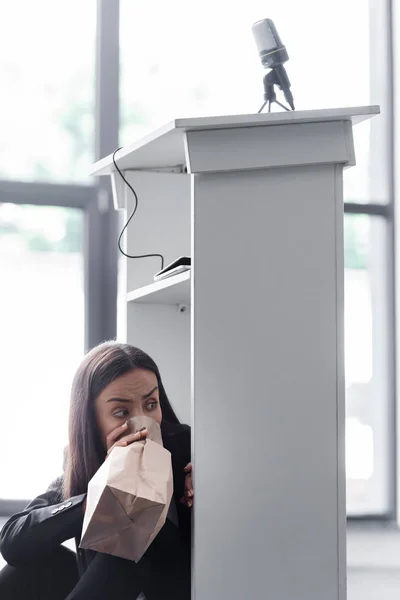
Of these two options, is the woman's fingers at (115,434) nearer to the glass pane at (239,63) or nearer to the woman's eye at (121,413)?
the woman's eye at (121,413)

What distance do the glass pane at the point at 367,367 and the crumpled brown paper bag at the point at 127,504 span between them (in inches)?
55.4

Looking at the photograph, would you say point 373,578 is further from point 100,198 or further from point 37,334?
point 100,198

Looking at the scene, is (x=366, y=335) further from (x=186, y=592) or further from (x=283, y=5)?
(x=186, y=592)

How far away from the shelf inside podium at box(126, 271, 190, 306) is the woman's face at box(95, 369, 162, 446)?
0.18m

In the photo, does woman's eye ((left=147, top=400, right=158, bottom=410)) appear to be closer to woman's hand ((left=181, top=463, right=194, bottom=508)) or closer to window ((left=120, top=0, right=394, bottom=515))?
woman's hand ((left=181, top=463, right=194, bottom=508))

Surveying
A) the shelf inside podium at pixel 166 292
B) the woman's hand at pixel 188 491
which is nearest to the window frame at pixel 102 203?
the shelf inside podium at pixel 166 292

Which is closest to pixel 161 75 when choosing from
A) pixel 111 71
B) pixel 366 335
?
pixel 111 71

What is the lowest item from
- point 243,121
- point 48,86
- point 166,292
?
point 166,292

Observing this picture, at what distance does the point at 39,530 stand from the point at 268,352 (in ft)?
1.96

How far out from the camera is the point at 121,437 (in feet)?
4.86

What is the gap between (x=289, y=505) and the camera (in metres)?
1.26

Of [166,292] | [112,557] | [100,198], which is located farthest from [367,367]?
[112,557]

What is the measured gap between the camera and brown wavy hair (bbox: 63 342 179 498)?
60.2 inches

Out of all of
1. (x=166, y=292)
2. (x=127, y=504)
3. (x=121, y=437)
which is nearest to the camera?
(x=127, y=504)
